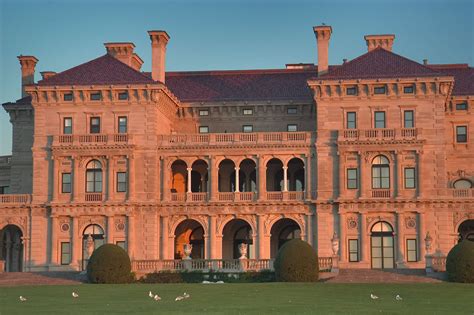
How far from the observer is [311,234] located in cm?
7025

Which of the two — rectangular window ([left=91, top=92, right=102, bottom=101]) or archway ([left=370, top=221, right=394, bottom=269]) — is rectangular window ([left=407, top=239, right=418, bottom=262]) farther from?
rectangular window ([left=91, top=92, right=102, bottom=101])

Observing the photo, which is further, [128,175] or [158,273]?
[128,175]

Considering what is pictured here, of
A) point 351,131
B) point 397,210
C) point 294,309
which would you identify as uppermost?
point 351,131

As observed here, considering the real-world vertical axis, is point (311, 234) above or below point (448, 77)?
below

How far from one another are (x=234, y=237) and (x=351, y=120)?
11969mm

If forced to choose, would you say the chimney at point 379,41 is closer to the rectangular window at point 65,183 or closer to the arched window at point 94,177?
the arched window at point 94,177

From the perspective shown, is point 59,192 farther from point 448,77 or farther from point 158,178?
point 448,77

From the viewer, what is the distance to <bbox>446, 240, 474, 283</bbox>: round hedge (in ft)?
177

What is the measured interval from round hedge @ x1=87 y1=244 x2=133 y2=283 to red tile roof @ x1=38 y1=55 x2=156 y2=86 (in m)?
16.5

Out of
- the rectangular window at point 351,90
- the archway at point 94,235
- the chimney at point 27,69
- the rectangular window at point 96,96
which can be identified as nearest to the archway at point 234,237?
the archway at point 94,235

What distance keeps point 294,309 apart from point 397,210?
111 feet

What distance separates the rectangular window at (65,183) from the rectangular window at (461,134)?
27.0m

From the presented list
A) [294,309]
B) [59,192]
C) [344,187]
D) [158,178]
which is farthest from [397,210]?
[294,309]

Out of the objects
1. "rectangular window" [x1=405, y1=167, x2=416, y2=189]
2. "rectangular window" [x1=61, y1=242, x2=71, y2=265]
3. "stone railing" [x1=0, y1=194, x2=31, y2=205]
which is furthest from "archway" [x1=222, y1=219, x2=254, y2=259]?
"stone railing" [x1=0, y1=194, x2=31, y2=205]
